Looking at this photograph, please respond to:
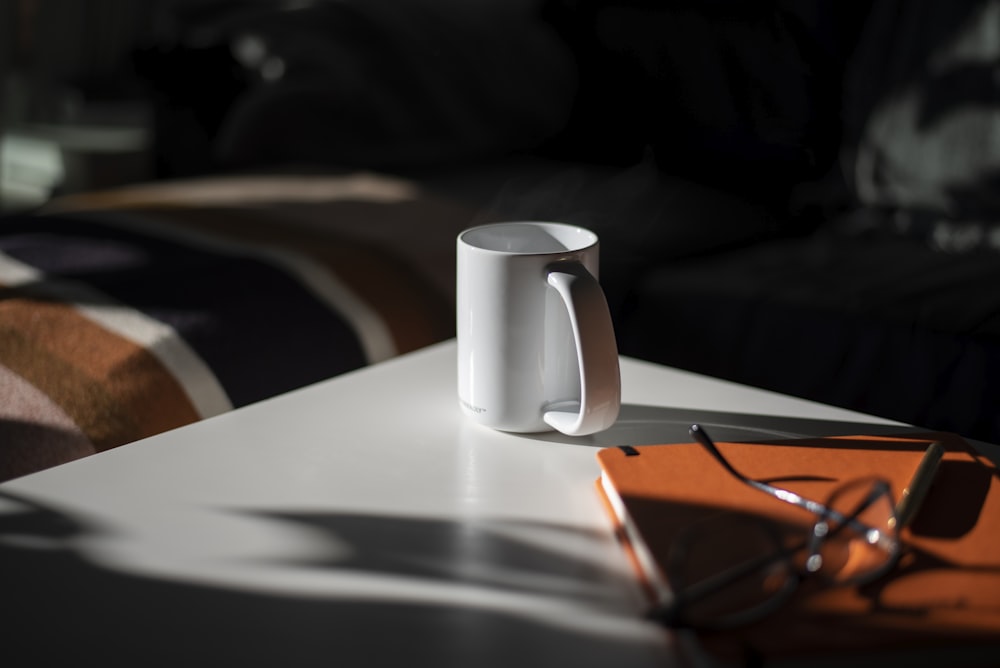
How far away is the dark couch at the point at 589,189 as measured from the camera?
3.43 ft

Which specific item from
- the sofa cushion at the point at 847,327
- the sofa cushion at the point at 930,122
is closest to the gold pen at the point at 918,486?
the sofa cushion at the point at 847,327

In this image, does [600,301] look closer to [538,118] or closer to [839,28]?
[839,28]

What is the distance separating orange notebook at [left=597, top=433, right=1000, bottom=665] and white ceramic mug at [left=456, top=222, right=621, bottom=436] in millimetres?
49

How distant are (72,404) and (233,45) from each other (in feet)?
4.09

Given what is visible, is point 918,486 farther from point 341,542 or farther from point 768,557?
point 341,542

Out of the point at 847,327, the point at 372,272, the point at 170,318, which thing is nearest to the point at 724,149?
the point at 847,327

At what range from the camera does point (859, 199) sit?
1.45m

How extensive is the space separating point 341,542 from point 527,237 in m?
0.27

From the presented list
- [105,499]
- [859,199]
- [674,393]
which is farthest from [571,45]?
[105,499]

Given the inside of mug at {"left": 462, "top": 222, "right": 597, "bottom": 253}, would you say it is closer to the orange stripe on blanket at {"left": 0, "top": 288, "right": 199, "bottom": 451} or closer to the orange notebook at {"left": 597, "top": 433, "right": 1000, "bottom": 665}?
the orange notebook at {"left": 597, "top": 433, "right": 1000, "bottom": 665}

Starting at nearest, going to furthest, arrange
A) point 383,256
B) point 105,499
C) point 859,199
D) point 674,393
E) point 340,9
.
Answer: point 105,499, point 674,393, point 383,256, point 859,199, point 340,9

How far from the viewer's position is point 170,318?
37.2 inches

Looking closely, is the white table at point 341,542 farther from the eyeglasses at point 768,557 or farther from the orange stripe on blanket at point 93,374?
the orange stripe on blanket at point 93,374

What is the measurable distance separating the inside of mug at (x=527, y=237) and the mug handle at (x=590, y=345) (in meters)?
0.09
